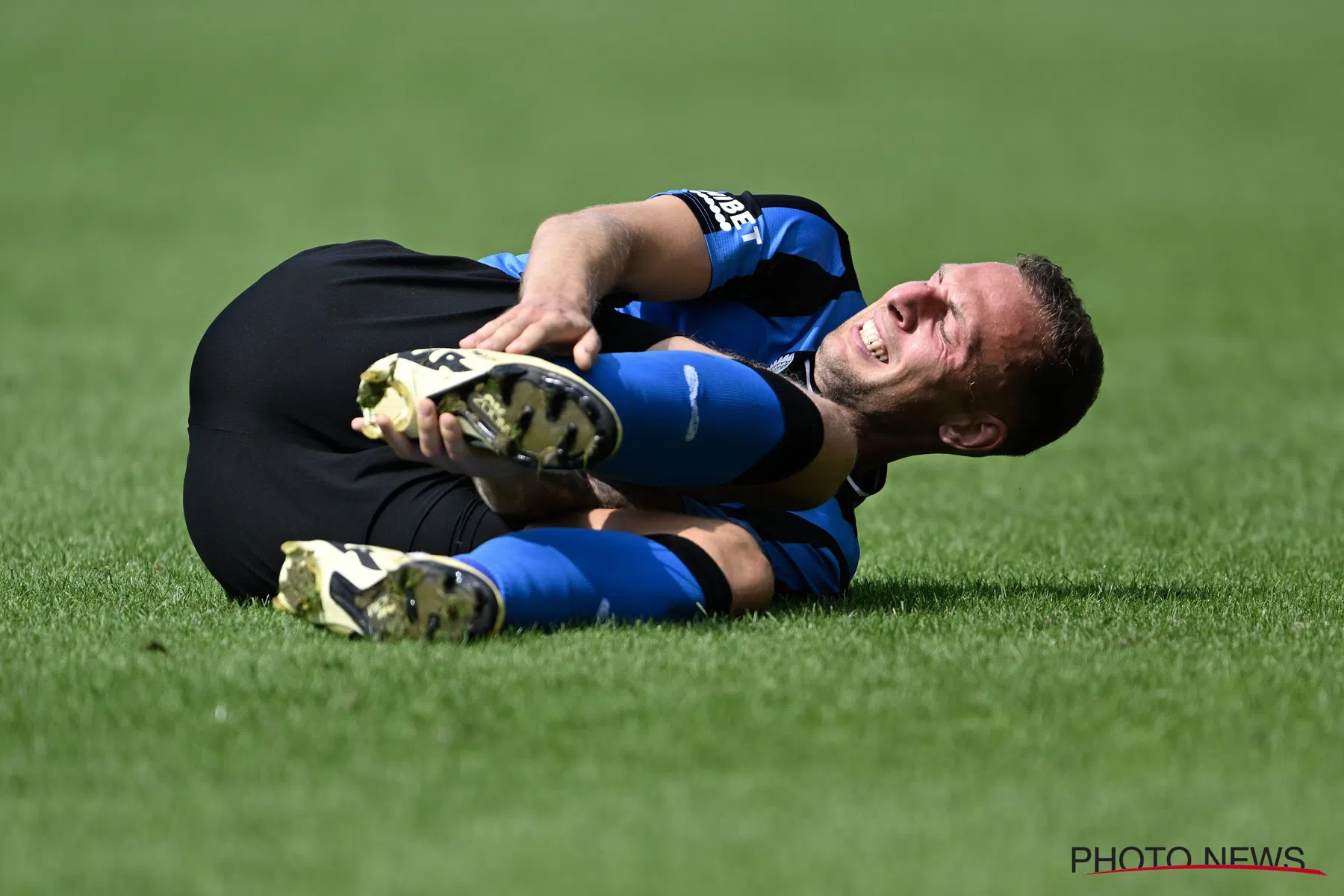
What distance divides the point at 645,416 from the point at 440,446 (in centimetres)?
45

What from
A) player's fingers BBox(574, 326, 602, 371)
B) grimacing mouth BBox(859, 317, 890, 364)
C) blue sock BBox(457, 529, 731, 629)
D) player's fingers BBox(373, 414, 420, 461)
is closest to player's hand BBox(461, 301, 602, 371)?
player's fingers BBox(574, 326, 602, 371)

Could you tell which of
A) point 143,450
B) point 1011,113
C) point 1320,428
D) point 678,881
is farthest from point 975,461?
point 1011,113

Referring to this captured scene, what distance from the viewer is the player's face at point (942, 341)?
412 cm

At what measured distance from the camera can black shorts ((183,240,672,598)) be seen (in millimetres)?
3918

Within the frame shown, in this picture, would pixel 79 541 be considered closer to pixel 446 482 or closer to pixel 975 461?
pixel 446 482

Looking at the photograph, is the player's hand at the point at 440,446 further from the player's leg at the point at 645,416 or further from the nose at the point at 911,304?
the nose at the point at 911,304

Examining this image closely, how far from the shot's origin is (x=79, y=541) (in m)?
5.32

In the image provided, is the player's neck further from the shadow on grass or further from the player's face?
the shadow on grass

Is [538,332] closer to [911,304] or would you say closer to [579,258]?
[579,258]

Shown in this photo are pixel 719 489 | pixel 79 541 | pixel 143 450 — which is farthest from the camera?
pixel 143 450

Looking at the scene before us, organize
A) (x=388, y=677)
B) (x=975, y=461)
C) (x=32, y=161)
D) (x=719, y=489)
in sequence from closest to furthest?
(x=388, y=677) < (x=719, y=489) < (x=975, y=461) < (x=32, y=161)

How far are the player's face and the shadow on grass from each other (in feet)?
1.65

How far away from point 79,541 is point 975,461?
4.80 meters

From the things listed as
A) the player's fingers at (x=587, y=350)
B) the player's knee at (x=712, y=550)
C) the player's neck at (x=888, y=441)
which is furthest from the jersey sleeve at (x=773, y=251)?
the player's fingers at (x=587, y=350)
